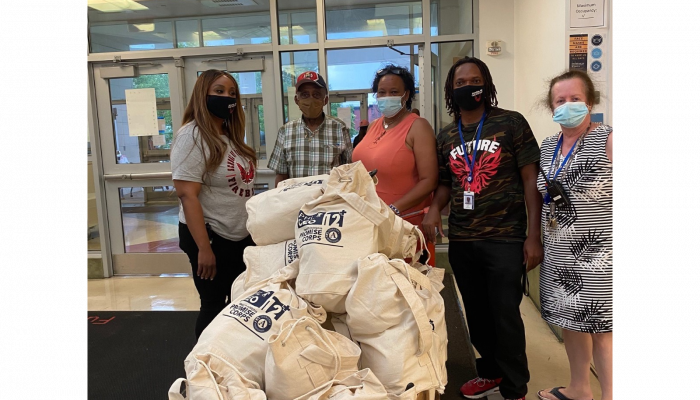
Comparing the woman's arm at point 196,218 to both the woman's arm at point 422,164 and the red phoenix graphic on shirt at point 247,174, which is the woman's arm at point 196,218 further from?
the woman's arm at point 422,164

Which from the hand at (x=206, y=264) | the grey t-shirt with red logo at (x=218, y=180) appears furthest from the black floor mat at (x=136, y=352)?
the grey t-shirt with red logo at (x=218, y=180)

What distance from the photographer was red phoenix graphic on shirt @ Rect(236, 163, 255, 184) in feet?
6.29

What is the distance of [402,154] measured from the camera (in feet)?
6.10

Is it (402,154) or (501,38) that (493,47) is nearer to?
(501,38)

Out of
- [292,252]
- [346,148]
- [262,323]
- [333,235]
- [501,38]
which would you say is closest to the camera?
[262,323]

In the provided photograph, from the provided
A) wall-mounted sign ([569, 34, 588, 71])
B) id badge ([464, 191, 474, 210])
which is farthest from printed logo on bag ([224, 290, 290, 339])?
wall-mounted sign ([569, 34, 588, 71])

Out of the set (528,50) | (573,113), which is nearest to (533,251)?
(573,113)

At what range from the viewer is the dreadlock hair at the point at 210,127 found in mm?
1813

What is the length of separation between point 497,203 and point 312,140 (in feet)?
3.53

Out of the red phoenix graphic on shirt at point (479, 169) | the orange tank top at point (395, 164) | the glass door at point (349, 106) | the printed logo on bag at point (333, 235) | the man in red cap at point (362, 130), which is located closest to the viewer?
the printed logo on bag at point (333, 235)

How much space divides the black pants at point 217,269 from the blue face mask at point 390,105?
906mm

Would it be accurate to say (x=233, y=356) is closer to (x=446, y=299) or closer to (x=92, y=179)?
(x=446, y=299)

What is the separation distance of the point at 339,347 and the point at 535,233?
3.64 ft
